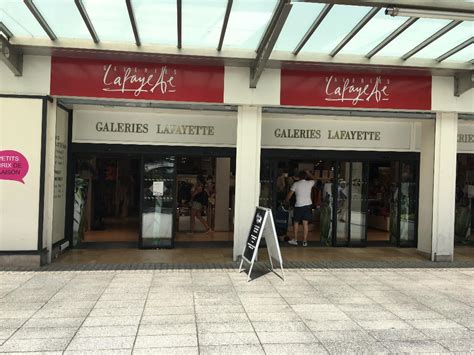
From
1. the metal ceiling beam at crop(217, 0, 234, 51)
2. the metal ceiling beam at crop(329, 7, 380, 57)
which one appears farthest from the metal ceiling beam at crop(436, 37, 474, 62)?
the metal ceiling beam at crop(217, 0, 234, 51)

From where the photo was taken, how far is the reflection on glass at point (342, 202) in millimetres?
10211

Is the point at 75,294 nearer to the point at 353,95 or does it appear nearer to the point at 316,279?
the point at 316,279

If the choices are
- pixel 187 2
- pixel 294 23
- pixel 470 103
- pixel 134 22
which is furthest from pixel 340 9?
pixel 470 103

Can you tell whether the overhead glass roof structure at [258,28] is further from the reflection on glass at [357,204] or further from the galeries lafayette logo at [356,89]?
the reflection on glass at [357,204]

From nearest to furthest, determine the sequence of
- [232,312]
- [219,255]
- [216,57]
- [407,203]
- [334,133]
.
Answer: [232,312], [216,57], [219,255], [334,133], [407,203]

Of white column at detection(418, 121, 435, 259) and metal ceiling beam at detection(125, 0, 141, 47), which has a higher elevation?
metal ceiling beam at detection(125, 0, 141, 47)

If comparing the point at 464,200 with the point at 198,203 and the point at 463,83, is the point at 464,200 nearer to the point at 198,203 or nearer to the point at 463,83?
the point at 463,83

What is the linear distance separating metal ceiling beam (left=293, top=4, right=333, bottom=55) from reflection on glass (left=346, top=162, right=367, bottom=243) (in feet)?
12.3

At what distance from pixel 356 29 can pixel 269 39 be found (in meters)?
1.28

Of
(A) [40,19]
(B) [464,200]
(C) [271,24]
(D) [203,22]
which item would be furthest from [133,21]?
(B) [464,200]

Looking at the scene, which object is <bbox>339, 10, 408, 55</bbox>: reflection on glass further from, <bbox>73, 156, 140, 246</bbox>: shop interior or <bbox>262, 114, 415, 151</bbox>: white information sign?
<bbox>73, 156, 140, 246</bbox>: shop interior

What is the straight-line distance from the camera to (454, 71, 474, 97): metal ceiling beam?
26.7 feet

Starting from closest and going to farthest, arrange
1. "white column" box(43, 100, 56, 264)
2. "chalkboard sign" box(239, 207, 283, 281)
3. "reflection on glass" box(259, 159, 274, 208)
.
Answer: "chalkboard sign" box(239, 207, 283, 281)
"white column" box(43, 100, 56, 264)
"reflection on glass" box(259, 159, 274, 208)

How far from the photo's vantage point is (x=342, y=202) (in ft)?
33.7
